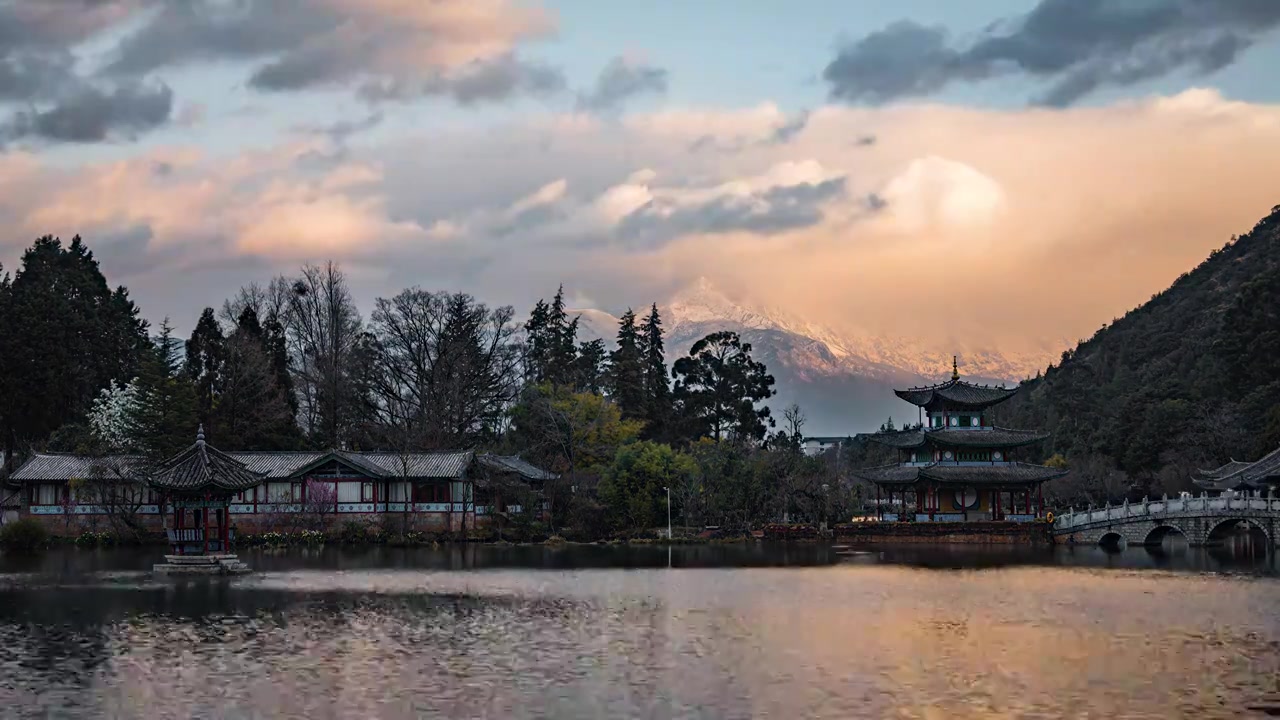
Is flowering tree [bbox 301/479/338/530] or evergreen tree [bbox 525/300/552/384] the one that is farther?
evergreen tree [bbox 525/300/552/384]

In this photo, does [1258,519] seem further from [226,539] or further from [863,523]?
[226,539]

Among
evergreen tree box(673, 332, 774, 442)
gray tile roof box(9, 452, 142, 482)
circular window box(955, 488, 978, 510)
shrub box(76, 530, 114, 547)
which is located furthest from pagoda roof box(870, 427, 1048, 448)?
shrub box(76, 530, 114, 547)

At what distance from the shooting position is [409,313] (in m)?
92.3

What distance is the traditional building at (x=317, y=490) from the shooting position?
73812mm

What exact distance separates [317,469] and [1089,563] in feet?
142

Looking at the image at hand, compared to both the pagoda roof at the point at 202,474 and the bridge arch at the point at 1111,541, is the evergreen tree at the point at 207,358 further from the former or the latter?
the bridge arch at the point at 1111,541

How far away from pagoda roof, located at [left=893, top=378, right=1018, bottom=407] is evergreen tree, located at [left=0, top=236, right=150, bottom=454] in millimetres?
49585

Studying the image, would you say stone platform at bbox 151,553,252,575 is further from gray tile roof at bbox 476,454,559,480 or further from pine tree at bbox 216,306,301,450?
pine tree at bbox 216,306,301,450

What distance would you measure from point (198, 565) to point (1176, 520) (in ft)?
151

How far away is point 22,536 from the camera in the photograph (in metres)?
66.2

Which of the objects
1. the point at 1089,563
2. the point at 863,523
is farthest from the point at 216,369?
the point at 1089,563

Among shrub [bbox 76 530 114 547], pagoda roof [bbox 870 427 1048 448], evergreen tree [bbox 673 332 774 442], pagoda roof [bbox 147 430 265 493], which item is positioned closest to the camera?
pagoda roof [bbox 147 430 265 493]

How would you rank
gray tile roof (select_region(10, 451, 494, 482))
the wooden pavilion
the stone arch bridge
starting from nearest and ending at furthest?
the wooden pavilion → the stone arch bridge → gray tile roof (select_region(10, 451, 494, 482))

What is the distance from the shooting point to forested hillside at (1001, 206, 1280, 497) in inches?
3253
